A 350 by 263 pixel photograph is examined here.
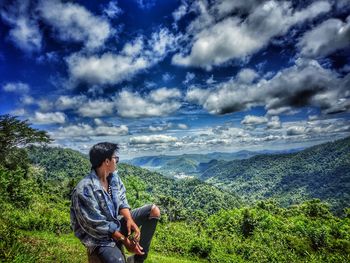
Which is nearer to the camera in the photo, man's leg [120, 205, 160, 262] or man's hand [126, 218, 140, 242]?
man's hand [126, 218, 140, 242]

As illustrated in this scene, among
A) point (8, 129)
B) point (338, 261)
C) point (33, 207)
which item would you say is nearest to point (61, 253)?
point (33, 207)

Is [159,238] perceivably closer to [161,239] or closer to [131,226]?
[161,239]

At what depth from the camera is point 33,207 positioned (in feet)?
76.6

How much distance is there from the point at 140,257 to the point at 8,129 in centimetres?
4751

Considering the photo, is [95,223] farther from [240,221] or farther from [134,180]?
[240,221]

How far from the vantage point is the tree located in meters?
44.3

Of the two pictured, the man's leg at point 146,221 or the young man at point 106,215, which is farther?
the man's leg at point 146,221

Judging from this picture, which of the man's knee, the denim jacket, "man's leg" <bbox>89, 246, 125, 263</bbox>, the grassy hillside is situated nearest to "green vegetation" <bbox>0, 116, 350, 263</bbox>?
the grassy hillside

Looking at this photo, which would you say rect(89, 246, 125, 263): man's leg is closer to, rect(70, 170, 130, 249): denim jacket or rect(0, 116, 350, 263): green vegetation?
rect(70, 170, 130, 249): denim jacket

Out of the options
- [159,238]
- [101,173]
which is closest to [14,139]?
[159,238]

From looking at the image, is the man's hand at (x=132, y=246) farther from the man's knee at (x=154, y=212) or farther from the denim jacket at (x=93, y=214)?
the man's knee at (x=154, y=212)

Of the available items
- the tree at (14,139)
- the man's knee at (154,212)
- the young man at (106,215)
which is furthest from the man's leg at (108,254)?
the tree at (14,139)

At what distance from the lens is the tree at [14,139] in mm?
44281

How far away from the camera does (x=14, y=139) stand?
152ft
